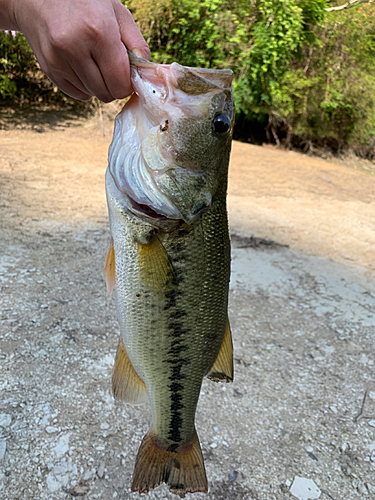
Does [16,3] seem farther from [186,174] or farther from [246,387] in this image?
[246,387]

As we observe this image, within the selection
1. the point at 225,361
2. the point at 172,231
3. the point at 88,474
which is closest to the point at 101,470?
the point at 88,474

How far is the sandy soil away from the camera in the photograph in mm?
2275

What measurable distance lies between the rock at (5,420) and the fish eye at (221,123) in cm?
201

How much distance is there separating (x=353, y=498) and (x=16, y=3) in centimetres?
282

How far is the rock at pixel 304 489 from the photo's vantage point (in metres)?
2.26

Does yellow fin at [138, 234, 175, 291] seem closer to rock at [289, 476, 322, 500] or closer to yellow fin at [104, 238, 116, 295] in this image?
yellow fin at [104, 238, 116, 295]

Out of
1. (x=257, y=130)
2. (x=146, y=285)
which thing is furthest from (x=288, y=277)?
(x=257, y=130)

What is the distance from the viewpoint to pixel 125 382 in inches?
69.8

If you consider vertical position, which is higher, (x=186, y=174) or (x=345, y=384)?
(x=186, y=174)

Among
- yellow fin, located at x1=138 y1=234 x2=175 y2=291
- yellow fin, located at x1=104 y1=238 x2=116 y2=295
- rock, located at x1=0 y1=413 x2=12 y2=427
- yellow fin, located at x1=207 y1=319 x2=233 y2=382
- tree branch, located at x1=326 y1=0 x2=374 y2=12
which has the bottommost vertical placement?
rock, located at x1=0 y1=413 x2=12 y2=427

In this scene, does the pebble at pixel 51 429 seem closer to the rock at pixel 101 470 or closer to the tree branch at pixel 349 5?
the rock at pixel 101 470

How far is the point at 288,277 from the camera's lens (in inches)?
174

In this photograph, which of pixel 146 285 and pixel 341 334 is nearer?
pixel 146 285

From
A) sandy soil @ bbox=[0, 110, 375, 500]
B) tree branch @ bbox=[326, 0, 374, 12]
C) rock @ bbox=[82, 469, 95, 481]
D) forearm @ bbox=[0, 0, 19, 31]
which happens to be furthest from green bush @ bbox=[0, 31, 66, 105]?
rock @ bbox=[82, 469, 95, 481]
